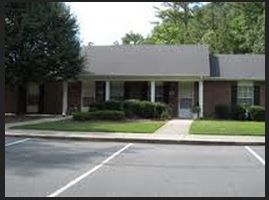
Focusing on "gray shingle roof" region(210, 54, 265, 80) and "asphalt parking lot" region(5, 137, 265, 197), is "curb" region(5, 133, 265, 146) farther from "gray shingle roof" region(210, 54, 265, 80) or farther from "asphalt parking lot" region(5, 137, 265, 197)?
"gray shingle roof" region(210, 54, 265, 80)

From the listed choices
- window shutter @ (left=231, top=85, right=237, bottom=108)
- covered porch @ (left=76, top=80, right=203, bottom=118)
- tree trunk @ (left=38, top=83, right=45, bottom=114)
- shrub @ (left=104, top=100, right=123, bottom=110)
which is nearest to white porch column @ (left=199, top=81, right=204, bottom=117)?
covered porch @ (left=76, top=80, right=203, bottom=118)

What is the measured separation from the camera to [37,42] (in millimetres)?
34844

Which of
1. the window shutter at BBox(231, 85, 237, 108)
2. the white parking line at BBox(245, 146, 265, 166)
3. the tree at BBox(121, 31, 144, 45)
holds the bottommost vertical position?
the white parking line at BBox(245, 146, 265, 166)

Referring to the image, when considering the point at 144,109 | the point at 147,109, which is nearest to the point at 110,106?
the point at 144,109

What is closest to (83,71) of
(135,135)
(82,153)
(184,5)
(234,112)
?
(234,112)

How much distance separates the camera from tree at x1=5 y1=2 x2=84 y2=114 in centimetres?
3416

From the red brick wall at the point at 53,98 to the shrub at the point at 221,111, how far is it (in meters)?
10.9

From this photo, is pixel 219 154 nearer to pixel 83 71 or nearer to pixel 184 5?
pixel 83 71

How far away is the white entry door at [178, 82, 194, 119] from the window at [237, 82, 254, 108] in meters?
3.08

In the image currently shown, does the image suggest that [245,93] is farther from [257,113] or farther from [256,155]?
[256,155]

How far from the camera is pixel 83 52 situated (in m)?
43.5

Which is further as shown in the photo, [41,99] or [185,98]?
[41,99]

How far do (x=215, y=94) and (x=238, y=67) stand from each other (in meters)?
2.85

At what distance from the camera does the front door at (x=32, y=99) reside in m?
41.8
